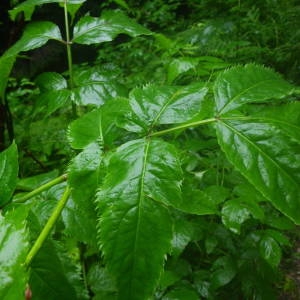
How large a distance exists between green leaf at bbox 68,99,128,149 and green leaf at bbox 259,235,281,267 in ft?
3.08

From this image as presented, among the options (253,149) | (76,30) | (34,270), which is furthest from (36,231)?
(76,30)

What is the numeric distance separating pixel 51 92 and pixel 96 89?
0.14 m

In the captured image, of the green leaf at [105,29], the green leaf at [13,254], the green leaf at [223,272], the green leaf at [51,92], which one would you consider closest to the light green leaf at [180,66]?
the green leaf at [105,29]

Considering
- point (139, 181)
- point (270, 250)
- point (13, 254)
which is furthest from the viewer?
point (270, 250)

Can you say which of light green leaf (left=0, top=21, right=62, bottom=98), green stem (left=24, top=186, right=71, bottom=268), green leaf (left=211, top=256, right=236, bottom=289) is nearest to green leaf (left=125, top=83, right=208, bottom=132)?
green stem (left=24, top=186, right=71, bottom=268)

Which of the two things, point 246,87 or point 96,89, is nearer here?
point 246,87

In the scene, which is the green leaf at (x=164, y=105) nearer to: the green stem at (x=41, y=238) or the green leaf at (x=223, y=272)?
the green stem at (x=41, y=238)

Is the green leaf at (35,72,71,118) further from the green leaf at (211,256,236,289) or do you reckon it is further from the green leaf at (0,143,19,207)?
the green leaf at (211,256,236,289)

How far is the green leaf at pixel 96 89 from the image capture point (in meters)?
1.08

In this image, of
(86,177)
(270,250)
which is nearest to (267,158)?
(86,177)

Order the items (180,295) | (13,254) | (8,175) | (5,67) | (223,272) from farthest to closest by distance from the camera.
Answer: (223,272) → (180,295) → (5,67) → (8,175) → (13,254)

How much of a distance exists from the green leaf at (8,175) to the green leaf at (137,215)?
0.63ft

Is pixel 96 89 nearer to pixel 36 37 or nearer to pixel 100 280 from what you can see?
pixel 36 37

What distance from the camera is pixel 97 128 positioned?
0.74 meters
